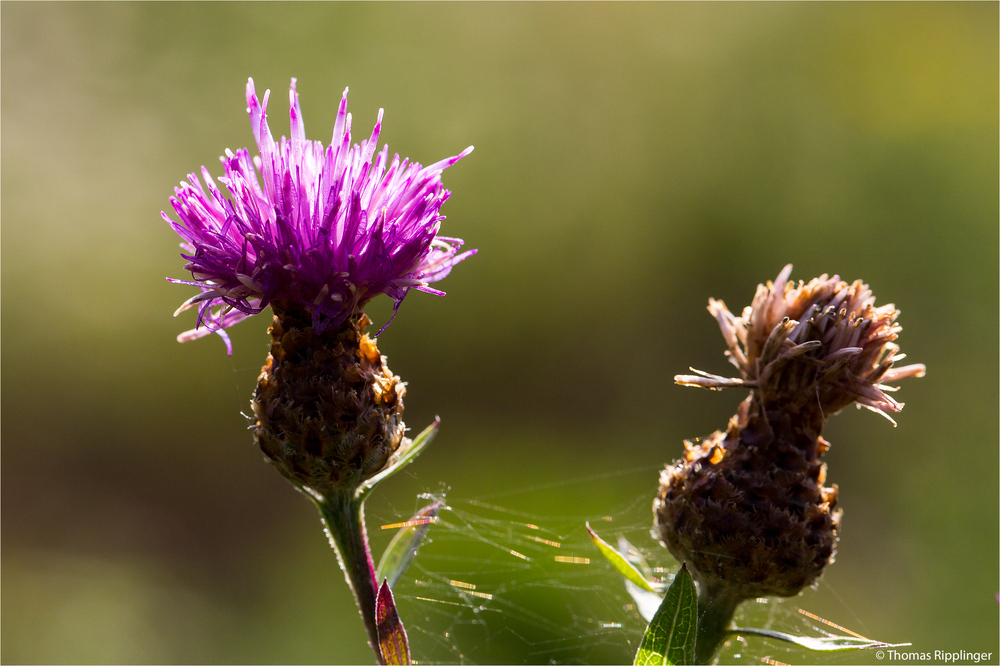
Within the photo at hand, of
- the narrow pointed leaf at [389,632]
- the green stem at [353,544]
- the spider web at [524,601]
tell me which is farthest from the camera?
the spider web at [524,601]

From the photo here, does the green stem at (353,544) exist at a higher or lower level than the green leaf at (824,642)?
higher

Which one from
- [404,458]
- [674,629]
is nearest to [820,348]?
[674,629]

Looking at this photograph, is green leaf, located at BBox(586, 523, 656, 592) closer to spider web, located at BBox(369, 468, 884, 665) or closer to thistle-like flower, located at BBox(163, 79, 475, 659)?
thistle-like flower, located at BBox(163, 79, 475, 659)

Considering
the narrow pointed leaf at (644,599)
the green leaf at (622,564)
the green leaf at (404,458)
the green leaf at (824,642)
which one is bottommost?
the green leaf at (824,642)

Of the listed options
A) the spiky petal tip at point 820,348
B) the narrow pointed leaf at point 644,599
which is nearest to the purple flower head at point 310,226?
the spiky petal tip at point 820,348

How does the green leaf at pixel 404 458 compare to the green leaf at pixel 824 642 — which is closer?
the green leaf at pixel 824 642

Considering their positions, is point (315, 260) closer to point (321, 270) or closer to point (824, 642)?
point (321, 270)

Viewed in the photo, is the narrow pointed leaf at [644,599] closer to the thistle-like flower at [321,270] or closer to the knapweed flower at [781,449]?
the knapweed flower at [781,449]

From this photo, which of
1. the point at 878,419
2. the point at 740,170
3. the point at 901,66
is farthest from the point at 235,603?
the point at 901,66
